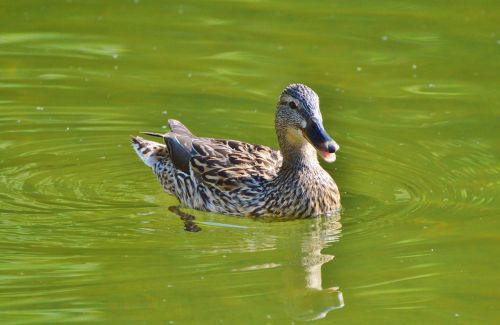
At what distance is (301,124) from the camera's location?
1147 cm

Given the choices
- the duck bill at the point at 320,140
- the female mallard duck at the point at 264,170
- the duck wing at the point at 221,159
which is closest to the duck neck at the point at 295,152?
the female mallard duck at the point at 264,170

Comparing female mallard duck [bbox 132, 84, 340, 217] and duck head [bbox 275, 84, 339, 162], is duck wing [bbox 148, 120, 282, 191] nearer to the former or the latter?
female mallard duck [bbox 132, 84, 340, 217]

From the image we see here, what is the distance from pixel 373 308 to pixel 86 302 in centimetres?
211

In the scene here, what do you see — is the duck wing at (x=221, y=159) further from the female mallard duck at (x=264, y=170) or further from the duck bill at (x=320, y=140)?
the duck bill at (x=320, y=140)

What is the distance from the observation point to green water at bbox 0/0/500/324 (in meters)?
9.39

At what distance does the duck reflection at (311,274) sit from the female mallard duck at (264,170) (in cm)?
34

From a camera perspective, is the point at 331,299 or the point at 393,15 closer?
the point at 331,299

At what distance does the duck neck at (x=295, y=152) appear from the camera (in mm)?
11789

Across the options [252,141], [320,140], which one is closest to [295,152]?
[320,140]

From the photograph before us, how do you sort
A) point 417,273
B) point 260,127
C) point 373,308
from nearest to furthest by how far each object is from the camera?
point 373,308 < point 417,273 < point 260,127

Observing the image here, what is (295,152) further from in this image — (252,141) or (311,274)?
(311,274)

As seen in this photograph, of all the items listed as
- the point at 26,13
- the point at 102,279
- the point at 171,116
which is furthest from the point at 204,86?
the point at 102,279

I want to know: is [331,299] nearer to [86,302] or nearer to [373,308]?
[373,308]

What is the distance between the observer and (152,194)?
1230 centimetres
